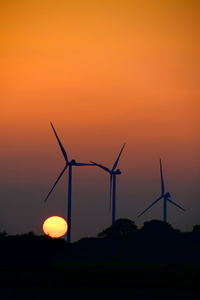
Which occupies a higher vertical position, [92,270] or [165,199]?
[165,199]

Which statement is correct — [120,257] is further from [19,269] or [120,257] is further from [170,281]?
[170,281]

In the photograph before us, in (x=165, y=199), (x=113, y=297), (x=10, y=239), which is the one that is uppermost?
(x=165, y=199)

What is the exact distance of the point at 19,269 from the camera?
116000 millimetres

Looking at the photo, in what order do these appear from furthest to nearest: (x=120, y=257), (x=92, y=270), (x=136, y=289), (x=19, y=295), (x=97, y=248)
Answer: (x=97, y=248)
(x=120, y=257)
(x=92, y=270)
(x=136, y=289)
(x=19, y=295)

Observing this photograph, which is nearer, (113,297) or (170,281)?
(113,297)

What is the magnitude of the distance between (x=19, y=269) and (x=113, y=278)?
15660mm

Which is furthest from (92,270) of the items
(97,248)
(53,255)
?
(97,248)

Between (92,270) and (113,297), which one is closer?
(113,297)

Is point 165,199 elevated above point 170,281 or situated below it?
above

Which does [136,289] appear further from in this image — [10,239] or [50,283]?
[10,239]

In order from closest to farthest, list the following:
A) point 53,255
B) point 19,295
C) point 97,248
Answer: point 19,295 → point 53,255 → point 97,248

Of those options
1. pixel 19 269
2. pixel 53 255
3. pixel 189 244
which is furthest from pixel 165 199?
pixel 19 269

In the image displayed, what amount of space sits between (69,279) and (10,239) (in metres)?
30.0

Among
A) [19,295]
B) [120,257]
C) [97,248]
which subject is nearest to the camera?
[19,295]
